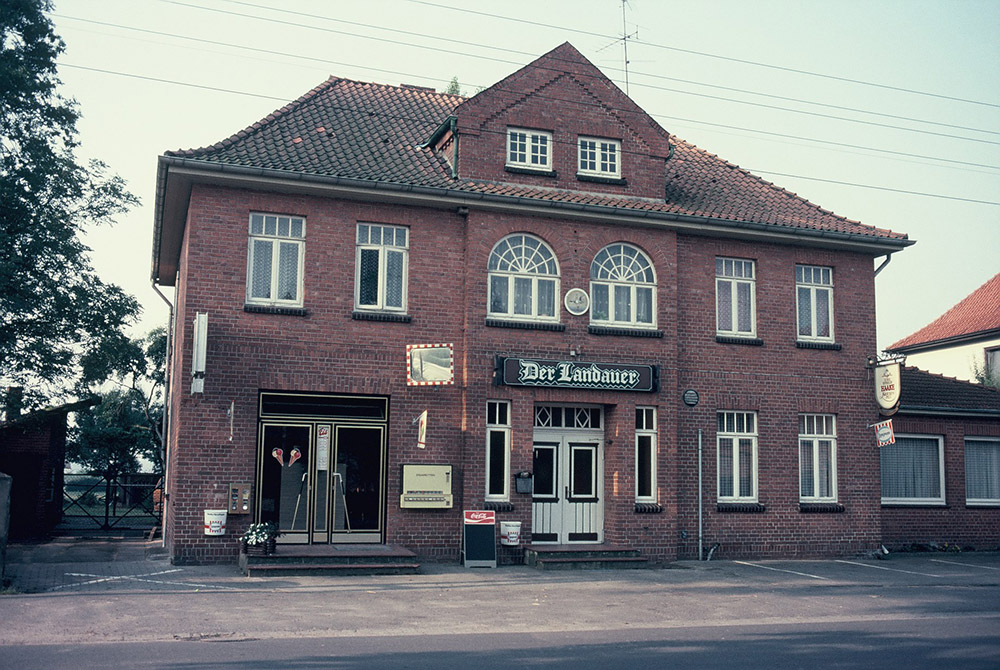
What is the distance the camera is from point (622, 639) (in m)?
10.6

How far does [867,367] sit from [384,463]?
10.9m

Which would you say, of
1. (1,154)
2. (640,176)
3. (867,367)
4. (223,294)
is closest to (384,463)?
(223,294)

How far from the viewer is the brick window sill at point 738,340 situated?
1986 cm

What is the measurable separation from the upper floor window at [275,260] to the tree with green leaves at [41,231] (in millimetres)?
9210

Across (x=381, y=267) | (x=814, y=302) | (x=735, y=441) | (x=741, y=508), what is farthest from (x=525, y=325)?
(x=814, y=302)

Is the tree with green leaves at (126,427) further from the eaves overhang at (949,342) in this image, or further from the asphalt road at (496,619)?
the eaves overhang at (949,342)

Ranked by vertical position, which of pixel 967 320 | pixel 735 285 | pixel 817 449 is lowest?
pixel 817 449

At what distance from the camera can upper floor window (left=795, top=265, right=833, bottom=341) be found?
67.8 feet

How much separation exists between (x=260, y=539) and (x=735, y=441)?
9953mm

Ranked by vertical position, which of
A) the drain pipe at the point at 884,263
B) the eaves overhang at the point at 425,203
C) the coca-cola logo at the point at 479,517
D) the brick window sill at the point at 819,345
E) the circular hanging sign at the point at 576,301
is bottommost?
the coca-cola logo at the point at 479,517

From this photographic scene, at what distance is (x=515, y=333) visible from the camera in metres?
18.3

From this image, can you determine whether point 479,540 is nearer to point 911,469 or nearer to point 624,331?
point 624,331

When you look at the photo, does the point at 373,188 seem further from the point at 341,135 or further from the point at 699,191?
the point at 699,191

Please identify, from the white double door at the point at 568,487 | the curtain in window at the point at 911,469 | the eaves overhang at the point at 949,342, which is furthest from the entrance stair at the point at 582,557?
the eaves overhang at the point at 949,342
